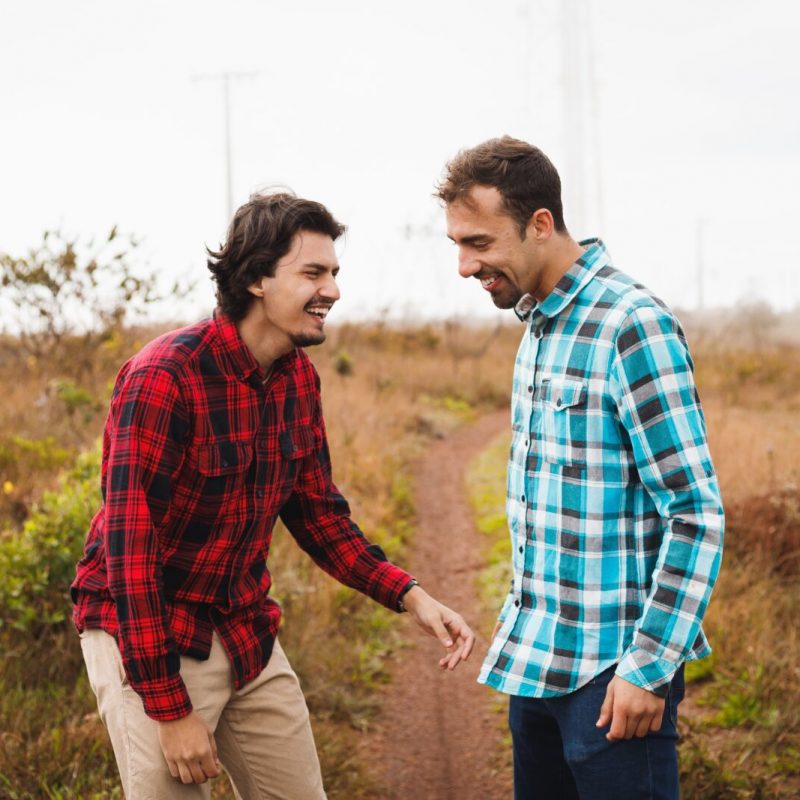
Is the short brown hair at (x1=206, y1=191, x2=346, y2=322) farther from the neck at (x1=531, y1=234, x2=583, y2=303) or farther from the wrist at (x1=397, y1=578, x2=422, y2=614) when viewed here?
the wrist at (x1=397, y1=578, x2=422, y2=614)

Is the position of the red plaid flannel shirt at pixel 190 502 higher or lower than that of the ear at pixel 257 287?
lower

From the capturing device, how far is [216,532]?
229 cm

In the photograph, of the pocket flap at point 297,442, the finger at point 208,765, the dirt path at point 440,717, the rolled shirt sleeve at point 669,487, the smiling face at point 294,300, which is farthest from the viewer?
the dirt path at point 440,717

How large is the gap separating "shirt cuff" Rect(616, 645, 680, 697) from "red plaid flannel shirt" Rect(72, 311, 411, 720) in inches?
40.8

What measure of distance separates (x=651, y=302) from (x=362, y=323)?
56.3 ft

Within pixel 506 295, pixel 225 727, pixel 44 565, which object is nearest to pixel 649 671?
pixel 506 295

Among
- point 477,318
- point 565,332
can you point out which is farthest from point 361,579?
point 477,318

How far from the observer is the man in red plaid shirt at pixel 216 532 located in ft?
6.86

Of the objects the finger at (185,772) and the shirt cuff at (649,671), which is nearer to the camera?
the shirt cuff at (649,671)

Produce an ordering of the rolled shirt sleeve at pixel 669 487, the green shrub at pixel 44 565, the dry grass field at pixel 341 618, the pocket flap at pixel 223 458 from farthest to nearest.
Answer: the green shrub at pixel 44 565, the dry grass field at pixel 341 618, the pocket flap at pixel 223 458, the rolled shirt sleeve at pixel 669 487

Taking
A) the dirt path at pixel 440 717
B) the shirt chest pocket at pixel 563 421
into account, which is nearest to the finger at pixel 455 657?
the shirt chest pocket at pixel 563 421

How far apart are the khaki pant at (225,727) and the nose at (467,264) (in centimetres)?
120

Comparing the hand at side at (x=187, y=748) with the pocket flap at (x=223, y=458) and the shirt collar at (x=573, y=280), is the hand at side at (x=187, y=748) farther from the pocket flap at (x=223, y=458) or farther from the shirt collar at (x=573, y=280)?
the shirt collar at (x=573, y=280)

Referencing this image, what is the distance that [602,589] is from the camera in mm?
2086
